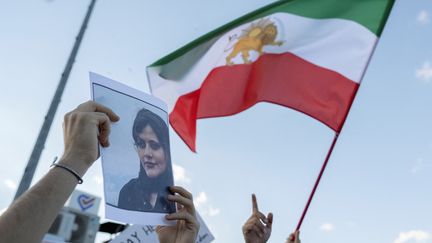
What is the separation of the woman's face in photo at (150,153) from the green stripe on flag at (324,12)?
10.4 ft

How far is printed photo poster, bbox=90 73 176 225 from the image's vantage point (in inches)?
53.7

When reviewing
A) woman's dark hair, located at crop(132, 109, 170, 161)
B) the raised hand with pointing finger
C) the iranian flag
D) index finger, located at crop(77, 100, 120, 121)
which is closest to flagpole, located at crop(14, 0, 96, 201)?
the iranian flag

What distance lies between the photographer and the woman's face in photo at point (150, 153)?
150 cm

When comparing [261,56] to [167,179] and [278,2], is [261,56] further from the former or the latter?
[167,179]

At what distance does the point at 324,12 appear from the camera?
14.8 feet

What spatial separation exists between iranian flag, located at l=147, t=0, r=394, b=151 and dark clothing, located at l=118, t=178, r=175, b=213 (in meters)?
2.63

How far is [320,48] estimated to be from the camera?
14.4 feet

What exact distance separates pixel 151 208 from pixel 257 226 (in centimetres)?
139

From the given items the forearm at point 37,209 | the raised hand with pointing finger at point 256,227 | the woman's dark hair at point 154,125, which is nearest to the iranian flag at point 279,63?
the raised hand with pointing finger at point 256,227

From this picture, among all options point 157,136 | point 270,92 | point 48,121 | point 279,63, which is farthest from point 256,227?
point 48,121

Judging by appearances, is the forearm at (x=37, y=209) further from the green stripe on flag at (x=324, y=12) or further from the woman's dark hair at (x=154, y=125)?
the green stripe on flag at (x=324, y=12)

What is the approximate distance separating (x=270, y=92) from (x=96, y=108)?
3153 mm

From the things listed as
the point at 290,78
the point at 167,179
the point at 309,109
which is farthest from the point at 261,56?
the point at 167,179

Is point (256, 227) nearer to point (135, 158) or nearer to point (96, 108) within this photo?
point (135, 158)
